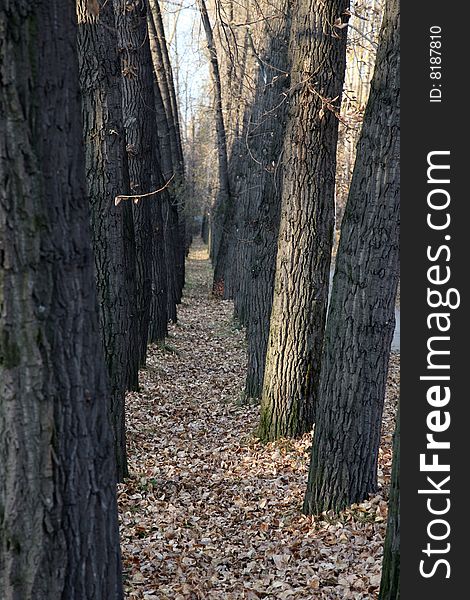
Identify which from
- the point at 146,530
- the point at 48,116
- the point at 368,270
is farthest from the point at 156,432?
the point at 48,116

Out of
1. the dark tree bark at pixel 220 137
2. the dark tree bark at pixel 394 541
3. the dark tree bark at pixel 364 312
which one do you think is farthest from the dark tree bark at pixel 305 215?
the dark tree bark at pixel 394 541

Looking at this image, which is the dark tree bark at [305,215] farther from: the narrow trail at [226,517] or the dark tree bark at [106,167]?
the dark tree bark at [106,167]

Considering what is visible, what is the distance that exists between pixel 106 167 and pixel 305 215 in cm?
253

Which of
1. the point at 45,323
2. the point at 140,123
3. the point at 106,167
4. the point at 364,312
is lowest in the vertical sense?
the point at 45,323

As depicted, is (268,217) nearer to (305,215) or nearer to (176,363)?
(305,215)

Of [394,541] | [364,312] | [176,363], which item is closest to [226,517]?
[364,312]

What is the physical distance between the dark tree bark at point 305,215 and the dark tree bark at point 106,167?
2.03 m

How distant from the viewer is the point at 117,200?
24.1 ft

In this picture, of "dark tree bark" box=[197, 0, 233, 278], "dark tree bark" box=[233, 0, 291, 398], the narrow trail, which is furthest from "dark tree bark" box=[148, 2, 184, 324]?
the narrow trail

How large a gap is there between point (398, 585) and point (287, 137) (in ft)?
19.2

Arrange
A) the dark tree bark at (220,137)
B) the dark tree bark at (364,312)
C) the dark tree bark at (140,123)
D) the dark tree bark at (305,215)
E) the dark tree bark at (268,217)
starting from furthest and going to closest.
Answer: the dark tree bark at (220,137)
the dark tree bark at (140,123)
the dark tree bark at (268,217)
the dark tree bark at (305,215)
the dark tree bark at (364,312)

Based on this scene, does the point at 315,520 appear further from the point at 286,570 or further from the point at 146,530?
the point at 146,530

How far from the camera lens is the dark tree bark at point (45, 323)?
3023 millimetres

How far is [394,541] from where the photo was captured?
4.15 meters
